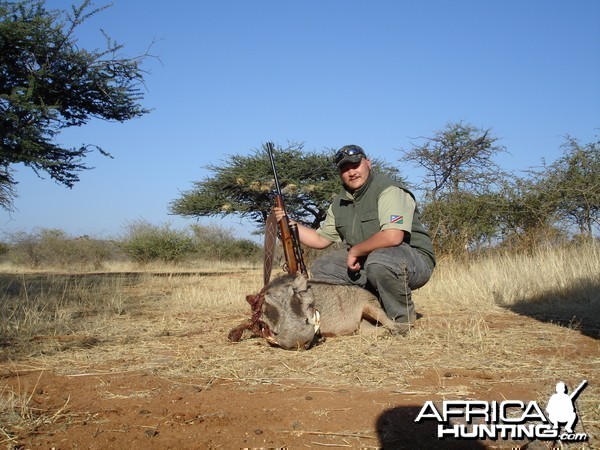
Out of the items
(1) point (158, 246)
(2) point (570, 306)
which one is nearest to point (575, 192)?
(2) point (570, 306)

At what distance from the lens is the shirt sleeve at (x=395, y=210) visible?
4.60 metres

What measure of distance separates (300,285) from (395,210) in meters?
1.10

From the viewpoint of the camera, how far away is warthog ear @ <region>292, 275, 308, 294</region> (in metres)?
4.24

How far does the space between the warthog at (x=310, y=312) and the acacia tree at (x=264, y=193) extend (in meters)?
14.6

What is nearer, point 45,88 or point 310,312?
point 310,312

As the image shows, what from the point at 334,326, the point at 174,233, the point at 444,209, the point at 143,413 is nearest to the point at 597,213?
the point at 444,209

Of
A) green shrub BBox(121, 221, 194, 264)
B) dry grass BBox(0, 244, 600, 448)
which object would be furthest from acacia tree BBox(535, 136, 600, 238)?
green shrub BBox(121, 221, 194, 264)

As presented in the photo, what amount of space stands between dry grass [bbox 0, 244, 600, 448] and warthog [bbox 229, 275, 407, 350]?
0.47ft

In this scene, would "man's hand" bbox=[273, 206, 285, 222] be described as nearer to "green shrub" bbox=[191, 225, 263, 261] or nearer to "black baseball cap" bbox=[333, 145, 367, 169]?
"black baseball cap" bbox=[333, 145, 367, 169]

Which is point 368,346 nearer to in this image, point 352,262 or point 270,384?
point 352,262

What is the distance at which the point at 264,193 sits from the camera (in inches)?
772

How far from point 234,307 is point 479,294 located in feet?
10.7

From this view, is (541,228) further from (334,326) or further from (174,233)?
(174,233)

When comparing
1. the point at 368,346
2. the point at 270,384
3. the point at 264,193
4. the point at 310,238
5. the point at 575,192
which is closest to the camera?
the point at 270,384
